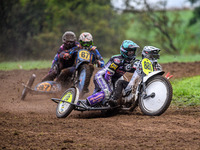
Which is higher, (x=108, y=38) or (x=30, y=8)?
(x=30, y=8)

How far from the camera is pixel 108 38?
40094 mm

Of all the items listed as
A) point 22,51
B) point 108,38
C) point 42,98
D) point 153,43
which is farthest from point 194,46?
point 42,98

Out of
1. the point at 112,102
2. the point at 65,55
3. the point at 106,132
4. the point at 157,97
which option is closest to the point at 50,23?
the point at 65,55

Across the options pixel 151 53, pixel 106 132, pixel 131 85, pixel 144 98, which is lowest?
pixel 106 132

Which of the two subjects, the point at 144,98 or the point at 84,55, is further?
the point at 84,55

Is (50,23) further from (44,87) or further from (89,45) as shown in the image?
(89,45)

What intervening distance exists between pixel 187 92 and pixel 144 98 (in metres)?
3.55

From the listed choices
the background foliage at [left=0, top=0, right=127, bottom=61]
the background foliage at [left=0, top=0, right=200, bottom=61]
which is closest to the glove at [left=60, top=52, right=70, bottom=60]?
the background foliage at [left=0, top=0, right=200, bottom=61]

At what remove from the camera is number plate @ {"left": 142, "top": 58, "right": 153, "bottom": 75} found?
27.1ft

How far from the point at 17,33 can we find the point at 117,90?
3146cm

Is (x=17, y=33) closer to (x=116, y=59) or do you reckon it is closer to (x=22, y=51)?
(x=22, y=51)

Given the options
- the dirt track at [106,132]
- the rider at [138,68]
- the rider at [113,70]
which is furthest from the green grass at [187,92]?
the rider at [113,70]

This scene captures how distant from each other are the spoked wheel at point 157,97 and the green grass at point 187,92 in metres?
2.40

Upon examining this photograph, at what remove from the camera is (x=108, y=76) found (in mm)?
9055
